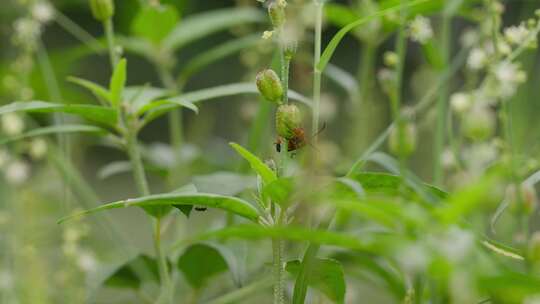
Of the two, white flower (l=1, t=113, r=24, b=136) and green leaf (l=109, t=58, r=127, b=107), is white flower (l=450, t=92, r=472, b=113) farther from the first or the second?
white flower (l=1, t=113, r=24, b=136)

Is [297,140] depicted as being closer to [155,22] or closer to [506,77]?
[506,77]

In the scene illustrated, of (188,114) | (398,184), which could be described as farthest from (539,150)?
(188,114)

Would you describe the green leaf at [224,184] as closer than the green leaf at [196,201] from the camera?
No

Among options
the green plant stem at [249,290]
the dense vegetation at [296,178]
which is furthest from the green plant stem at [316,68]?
the green plant stem at [249,290]

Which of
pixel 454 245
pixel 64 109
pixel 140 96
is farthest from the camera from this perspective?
pixel 140 96

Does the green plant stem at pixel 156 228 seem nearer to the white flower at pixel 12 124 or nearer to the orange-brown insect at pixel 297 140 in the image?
the orange-brown insect at pixel 297 140

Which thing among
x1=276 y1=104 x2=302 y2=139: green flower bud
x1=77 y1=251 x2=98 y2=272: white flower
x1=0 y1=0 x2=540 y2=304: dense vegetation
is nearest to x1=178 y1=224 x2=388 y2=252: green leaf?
x1=0 y1=0 x2=540 y2=304: dense vegetation

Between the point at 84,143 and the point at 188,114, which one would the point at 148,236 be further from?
the point at 188,114

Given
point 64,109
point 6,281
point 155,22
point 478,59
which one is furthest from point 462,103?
point 6,281
